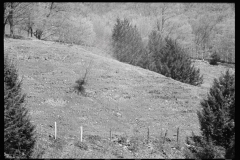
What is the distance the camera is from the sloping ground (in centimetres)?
1399

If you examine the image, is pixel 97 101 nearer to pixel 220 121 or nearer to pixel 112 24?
pixel 220 121

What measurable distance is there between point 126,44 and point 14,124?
37269 mm

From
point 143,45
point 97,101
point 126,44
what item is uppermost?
point 143,45

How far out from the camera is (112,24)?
200ft

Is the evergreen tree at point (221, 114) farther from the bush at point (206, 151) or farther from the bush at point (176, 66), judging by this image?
the bush at point (176, 66)

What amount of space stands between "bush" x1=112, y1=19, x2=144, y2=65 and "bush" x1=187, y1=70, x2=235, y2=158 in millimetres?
29009

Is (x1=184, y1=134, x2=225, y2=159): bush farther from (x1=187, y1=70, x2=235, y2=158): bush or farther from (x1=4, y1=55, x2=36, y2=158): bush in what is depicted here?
(x1=4, y1=55, x2=36, y2=158): bush

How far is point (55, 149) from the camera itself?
12.5m

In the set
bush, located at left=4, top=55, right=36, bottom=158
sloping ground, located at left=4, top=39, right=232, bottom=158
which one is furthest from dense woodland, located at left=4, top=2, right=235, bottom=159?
sloping ground, located at left=4, top=39, right=232, bottom=158

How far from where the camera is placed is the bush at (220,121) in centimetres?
1118

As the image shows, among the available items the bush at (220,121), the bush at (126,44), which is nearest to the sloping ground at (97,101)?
the bush at (220,121)

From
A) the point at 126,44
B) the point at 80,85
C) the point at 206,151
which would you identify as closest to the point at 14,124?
the point at 206,151

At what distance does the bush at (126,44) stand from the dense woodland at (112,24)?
2.37m

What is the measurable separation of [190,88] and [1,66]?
69.5ft
